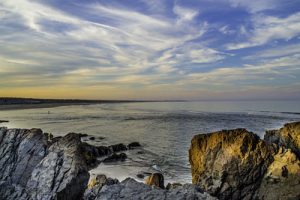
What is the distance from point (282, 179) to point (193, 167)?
4259 millimetres

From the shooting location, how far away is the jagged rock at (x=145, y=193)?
896 cm

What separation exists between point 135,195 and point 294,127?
10.1 meters

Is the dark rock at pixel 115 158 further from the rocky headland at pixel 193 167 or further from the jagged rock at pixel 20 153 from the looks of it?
the jagged rock at pixel 20 153

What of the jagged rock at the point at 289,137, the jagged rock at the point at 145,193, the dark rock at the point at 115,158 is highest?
the jagged rock at the point at 289,137

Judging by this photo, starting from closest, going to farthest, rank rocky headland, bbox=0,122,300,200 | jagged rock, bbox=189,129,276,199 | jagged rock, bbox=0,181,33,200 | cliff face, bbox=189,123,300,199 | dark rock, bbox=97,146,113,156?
rocky headland, bbox=0,122,300,200 → jagged rock, bbox=0,181,33,200 → cliff face, bbox=189,123,300,199 → jagged rock, bbox=189,129,276,199 → dark rock, bbox=97,146,113,156

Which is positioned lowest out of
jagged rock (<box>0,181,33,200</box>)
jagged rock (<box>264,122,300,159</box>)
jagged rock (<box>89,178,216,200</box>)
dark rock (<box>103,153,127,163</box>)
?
dark rock (<box>103,153,127,163</box>)

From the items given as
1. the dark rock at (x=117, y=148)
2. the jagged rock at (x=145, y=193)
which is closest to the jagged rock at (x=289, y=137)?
the jagged rock at (x=145, y=193)

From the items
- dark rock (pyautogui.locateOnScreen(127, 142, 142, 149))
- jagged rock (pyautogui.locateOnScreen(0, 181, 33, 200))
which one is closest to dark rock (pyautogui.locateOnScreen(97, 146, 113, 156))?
dark rock (pyautogui.locateOnScreen(127, 142, 142, 149))

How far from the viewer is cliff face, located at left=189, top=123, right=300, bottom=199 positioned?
41.5 feet

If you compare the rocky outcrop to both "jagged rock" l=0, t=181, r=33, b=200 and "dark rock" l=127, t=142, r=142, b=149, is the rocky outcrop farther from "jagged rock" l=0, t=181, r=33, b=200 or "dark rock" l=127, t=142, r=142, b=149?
"dark rock" l=127, t=142, r=142, b=149

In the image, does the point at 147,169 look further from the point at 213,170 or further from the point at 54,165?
the point at 54,165

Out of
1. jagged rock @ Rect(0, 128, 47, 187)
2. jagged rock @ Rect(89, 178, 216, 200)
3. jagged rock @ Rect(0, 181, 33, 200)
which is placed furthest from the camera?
jagged rock @ Rect(0, 128, 47, 187)

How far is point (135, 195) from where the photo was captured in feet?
29.7

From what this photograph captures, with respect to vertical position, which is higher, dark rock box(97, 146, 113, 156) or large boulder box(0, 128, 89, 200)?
large boulder box(0, 128, 89, 200)
